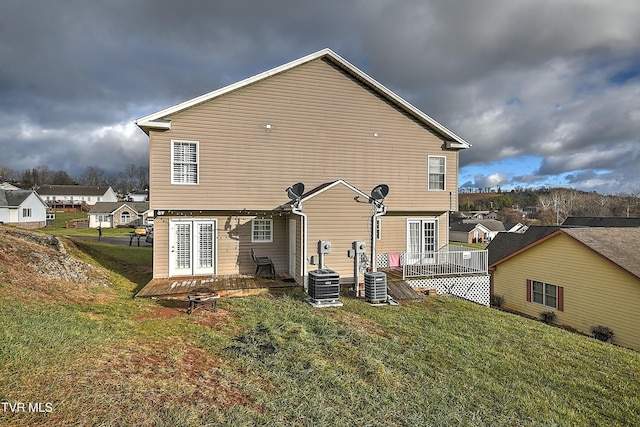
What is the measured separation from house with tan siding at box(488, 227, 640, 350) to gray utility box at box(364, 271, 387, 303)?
443 inches

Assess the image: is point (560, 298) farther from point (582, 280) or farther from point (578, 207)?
point (578, 207)

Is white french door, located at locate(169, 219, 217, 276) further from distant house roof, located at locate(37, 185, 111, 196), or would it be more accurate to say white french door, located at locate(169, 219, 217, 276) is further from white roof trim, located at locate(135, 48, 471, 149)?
distant house roof, located at locate(37, 185, 111, 196)

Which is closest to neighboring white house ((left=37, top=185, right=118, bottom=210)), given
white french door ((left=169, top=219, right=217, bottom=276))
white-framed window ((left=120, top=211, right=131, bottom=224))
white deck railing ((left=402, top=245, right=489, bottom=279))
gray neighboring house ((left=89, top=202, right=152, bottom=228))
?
gray neighboring house ((left=89, top=202, right=152, bottom=228))

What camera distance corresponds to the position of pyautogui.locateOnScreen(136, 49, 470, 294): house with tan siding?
10516 millimetres

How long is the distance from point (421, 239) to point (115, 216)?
48782mm

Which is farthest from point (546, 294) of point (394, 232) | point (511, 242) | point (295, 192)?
point (295, 192)

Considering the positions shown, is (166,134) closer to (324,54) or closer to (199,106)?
(199,106)

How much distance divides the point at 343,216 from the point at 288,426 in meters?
7.26

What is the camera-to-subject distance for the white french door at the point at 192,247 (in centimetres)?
1109

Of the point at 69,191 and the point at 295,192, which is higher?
the point at 69,191

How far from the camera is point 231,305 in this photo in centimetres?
826

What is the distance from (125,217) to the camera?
48781 millimetres

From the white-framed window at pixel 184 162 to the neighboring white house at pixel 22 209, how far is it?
41343mm

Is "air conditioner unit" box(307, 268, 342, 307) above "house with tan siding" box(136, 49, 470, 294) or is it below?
below
